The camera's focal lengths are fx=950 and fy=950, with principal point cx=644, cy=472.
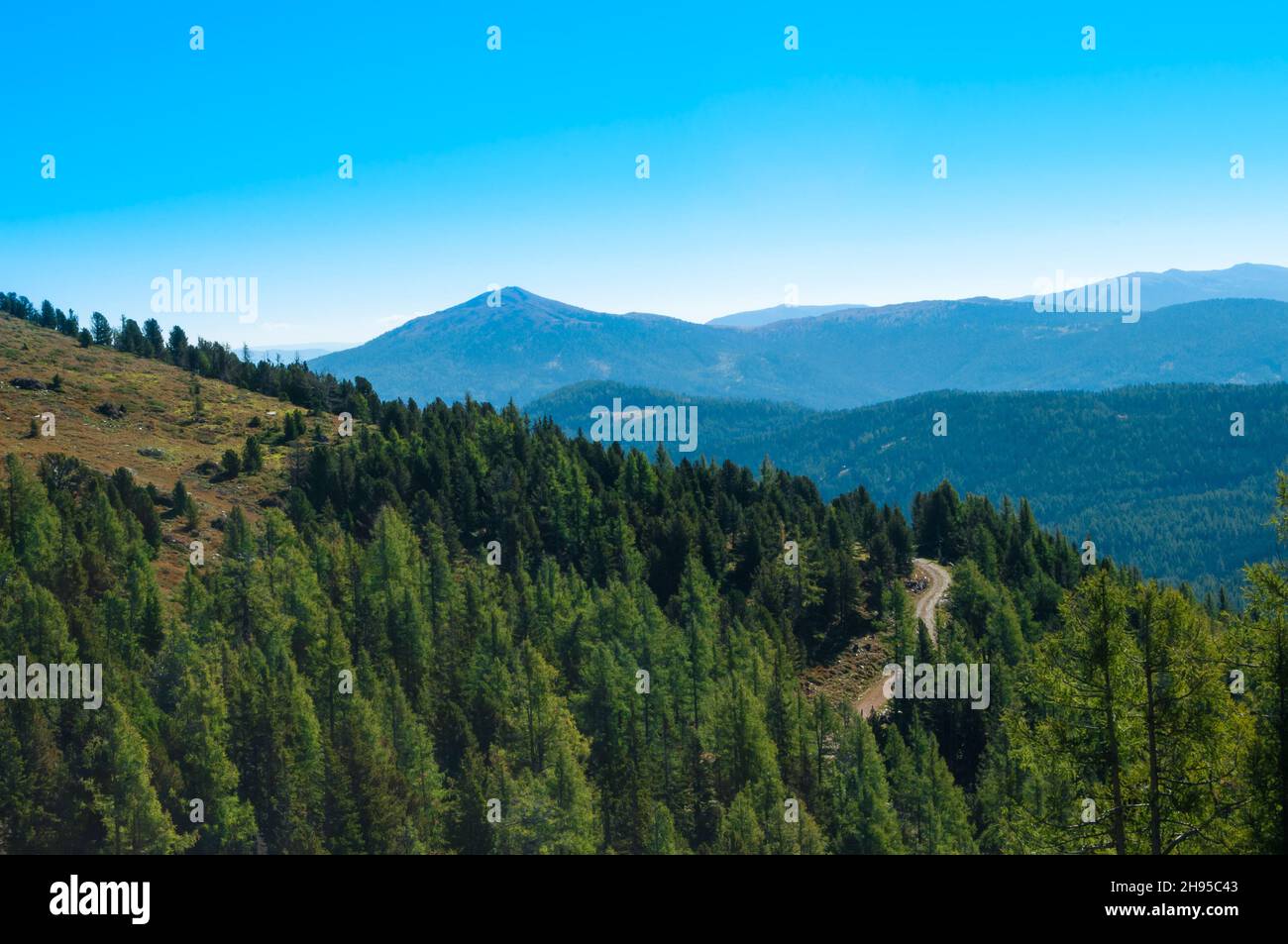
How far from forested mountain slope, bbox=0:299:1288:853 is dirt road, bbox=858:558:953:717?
4.63 metres

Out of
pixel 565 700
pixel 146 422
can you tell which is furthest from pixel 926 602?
pixel 146 422

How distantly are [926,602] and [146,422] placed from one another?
357ft

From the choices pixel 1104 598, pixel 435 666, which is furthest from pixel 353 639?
pixel 1104 598

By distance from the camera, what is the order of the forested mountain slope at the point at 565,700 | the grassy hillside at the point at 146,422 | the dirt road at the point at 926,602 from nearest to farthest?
the forested mountain slope at the point at 565,700 < the dirt road at the point at 926,602 < the grassy hillside at the point at 146,422

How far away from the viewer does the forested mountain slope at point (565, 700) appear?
78.5 ft

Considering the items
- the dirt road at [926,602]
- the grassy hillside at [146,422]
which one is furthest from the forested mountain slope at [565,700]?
the grassy hillside at [146,422]

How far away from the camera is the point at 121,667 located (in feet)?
190

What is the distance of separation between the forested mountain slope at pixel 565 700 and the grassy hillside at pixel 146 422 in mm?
6135

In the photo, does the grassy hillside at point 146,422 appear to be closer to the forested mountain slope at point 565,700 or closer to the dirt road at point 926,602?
the forested mountain slope at point 565,700

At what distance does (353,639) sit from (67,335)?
155 metres

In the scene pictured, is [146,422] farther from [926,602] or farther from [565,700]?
[926,602]

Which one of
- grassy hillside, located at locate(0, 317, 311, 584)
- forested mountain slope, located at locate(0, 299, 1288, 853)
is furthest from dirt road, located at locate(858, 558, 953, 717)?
grassy hillside, located at locate(0, 317, 311, 584)
